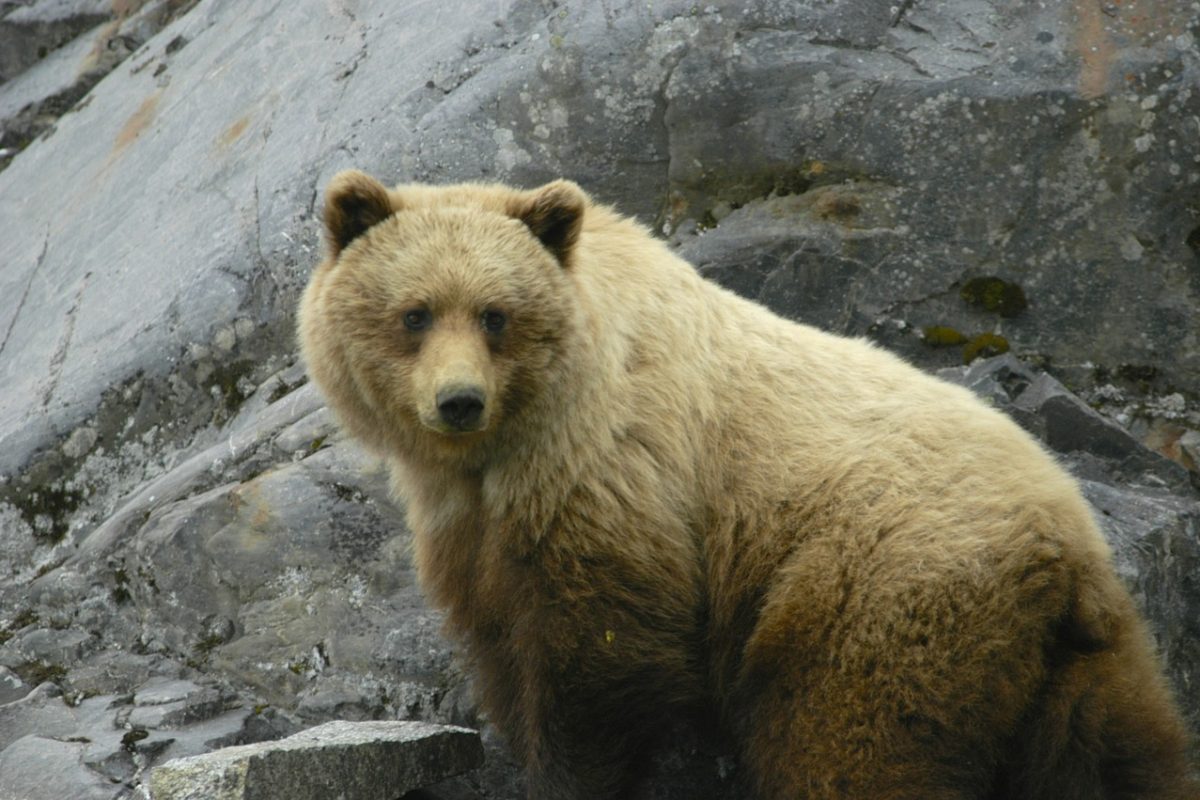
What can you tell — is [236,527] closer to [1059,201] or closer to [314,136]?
[314,136]

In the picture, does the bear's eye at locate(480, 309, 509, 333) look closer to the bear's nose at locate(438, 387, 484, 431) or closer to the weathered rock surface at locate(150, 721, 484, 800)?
the bear's nose at locate(438, 387, 484, 431)

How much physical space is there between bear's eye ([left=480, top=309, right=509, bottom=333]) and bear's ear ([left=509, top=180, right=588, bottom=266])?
426 mm

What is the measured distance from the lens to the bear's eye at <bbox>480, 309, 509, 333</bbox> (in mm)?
5527

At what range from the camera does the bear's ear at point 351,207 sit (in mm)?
5629

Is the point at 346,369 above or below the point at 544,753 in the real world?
above

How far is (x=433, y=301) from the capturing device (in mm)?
5504

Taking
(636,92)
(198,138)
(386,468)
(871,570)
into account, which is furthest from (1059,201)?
(198,138)

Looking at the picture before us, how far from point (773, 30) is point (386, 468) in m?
3.78

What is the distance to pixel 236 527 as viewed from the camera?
7.37 meters

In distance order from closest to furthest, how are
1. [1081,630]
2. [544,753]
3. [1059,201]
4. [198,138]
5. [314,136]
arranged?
[1081,630]
[544,753]
[1059,201]
[314,136]
[198,138]

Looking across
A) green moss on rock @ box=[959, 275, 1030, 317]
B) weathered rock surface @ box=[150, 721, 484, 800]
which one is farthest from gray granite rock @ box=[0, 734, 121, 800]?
green moss on rock @ box=[959, 275, 1030, 317]

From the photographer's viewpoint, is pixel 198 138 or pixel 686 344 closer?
pixel 686 344

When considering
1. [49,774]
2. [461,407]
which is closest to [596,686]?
[461,407]

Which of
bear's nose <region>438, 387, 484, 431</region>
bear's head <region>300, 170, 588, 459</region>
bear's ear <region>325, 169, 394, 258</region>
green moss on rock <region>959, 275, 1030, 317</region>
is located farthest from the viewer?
green moss on rock <region>959, 275, 1030, 317</region>
